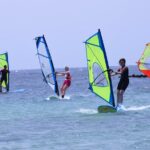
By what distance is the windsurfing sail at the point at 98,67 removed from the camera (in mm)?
15625

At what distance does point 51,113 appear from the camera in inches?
688

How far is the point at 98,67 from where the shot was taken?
1595cm

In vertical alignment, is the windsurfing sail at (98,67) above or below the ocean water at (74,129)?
above

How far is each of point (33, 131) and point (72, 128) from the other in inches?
35.1

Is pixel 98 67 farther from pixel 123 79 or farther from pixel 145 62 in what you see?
pixel 145 62

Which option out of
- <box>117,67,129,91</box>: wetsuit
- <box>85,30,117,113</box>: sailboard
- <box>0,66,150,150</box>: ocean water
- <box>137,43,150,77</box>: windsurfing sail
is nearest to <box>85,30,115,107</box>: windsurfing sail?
<box>85,30,117,113</box>: sailboard

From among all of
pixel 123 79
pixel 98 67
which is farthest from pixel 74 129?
pixel 123 79

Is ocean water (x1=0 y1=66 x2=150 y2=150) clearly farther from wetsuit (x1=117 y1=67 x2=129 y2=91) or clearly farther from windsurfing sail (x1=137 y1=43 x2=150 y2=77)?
windsurfing sail (x1=137 y1=43 x2=150 y2=77)

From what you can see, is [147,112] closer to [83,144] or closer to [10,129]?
[10,129]

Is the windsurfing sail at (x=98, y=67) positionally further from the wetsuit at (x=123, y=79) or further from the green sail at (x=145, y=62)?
the green sail at (x=145, y=62)

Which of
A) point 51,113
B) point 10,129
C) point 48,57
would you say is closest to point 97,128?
point 10,129

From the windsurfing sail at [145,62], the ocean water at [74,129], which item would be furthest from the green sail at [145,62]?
the ocean water at [74,129]

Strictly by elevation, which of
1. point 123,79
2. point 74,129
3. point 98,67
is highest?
point 98,67

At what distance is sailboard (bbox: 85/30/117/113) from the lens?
15.6 metres
